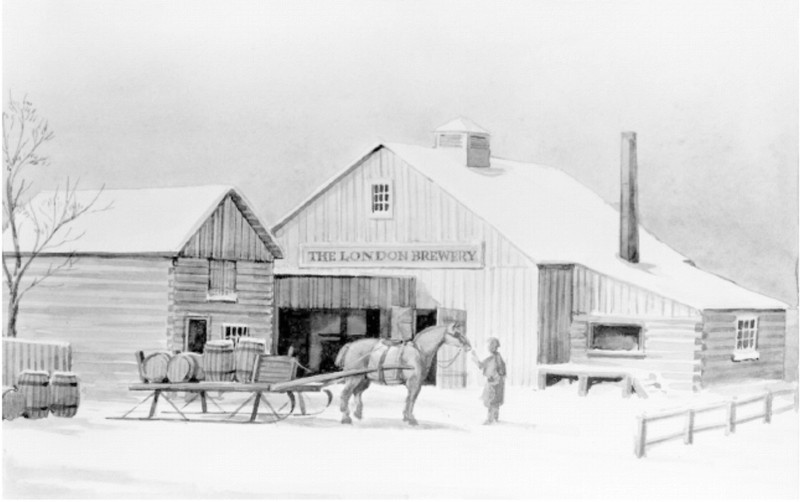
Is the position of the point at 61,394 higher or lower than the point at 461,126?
lower

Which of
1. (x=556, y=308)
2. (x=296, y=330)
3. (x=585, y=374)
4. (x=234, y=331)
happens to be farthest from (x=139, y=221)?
(x=585, y=374)

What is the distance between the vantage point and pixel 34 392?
1714 centimetres

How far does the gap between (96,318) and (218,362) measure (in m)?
Result: 2.04

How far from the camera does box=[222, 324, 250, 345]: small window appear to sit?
813 inches

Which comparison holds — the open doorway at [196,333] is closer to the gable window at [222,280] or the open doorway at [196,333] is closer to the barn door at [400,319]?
the gable window at [222,280]

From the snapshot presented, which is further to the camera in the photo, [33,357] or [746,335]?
[746,335]

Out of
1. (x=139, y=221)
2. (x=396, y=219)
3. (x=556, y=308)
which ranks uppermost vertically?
(x=396, y=219)

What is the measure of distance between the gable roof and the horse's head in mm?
3548

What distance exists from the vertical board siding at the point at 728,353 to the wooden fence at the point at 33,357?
9.27 m

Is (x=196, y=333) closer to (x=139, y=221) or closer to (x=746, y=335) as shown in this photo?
(x=139, y=221)

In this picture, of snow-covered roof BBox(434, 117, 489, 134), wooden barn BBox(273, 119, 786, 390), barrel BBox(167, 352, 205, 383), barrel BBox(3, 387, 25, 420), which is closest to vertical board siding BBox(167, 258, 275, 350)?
wooden barn BBox(273, 119, 786, 390)

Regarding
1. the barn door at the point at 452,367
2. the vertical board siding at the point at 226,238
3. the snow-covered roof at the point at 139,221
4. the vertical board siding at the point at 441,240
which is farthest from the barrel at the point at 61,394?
the barn door at the point at 452,367

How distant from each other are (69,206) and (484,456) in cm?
602

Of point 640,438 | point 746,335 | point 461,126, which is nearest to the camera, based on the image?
point 640,438
